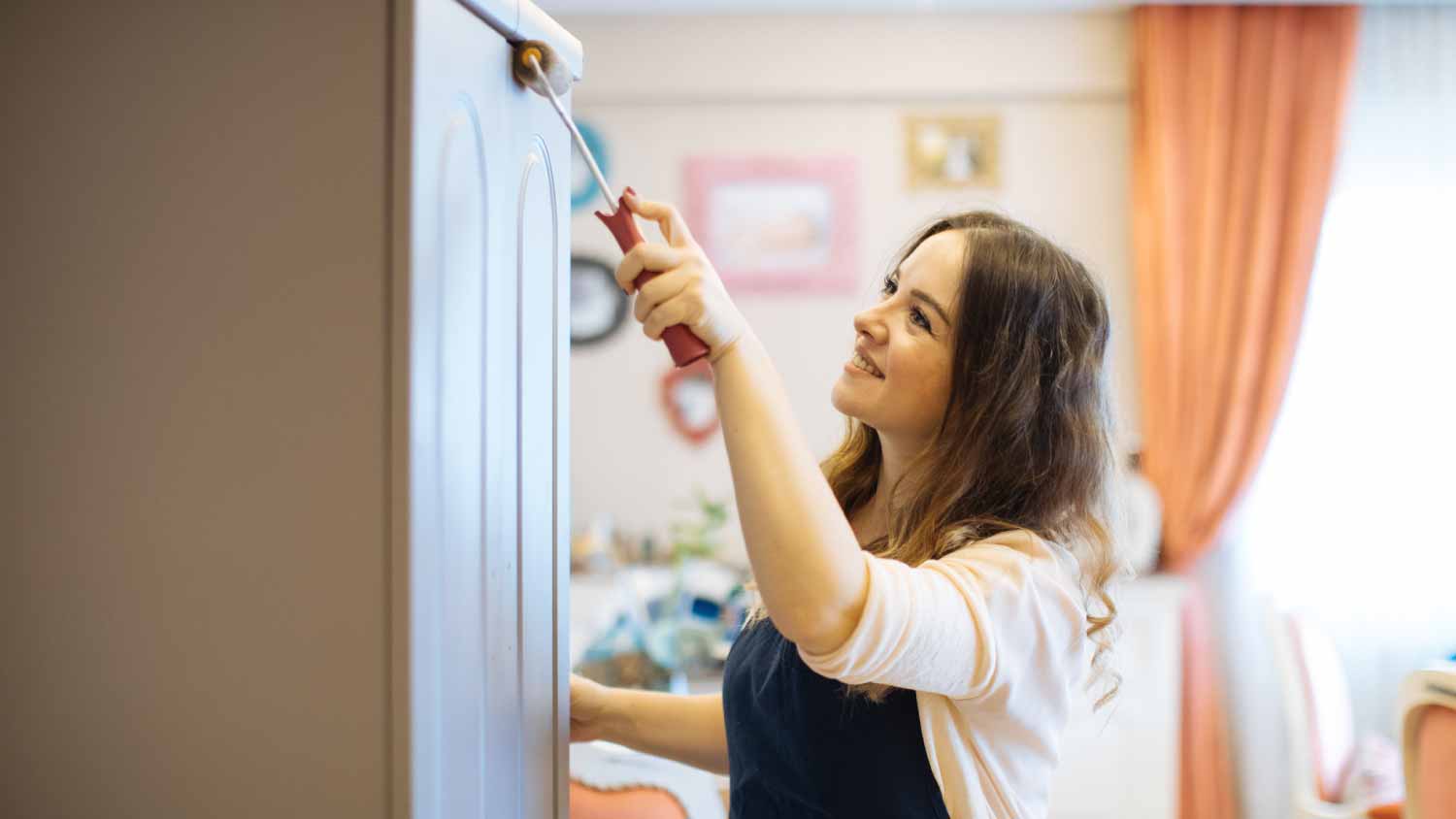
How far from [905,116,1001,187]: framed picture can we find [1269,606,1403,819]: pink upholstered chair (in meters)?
1.55

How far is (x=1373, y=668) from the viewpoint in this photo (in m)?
3.48

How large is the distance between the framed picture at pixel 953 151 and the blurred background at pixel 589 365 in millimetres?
12

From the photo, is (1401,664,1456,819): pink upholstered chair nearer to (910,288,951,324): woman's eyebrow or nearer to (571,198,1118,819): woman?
(571,198,1118,819): woman

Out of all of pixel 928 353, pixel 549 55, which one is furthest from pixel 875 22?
pixel 549 55

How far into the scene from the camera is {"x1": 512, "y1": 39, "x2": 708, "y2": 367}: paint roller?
2.29 feet

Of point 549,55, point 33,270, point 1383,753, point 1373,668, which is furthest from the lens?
point 1373,668

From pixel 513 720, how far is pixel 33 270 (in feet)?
1.27

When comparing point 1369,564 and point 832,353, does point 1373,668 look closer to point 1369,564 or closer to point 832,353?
point 1369,564

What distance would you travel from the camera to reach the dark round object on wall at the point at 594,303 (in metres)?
3.69

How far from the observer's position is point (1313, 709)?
279cm

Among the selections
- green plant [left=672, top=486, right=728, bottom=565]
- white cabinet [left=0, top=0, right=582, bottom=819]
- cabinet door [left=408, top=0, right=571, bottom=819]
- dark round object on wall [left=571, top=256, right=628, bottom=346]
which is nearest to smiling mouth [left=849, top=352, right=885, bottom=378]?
cabinet door [left=408, top=0, right=571, bottom=819]

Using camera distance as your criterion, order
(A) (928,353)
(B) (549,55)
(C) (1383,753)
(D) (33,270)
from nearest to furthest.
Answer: (D) (33,270)
(B) (549,55)
(A) (928,353)
(C) (1383,753)

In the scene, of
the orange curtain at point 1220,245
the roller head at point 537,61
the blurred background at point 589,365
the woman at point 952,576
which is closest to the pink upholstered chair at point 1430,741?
the blurred background at point 589,365

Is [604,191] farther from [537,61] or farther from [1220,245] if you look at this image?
[1220,245]
